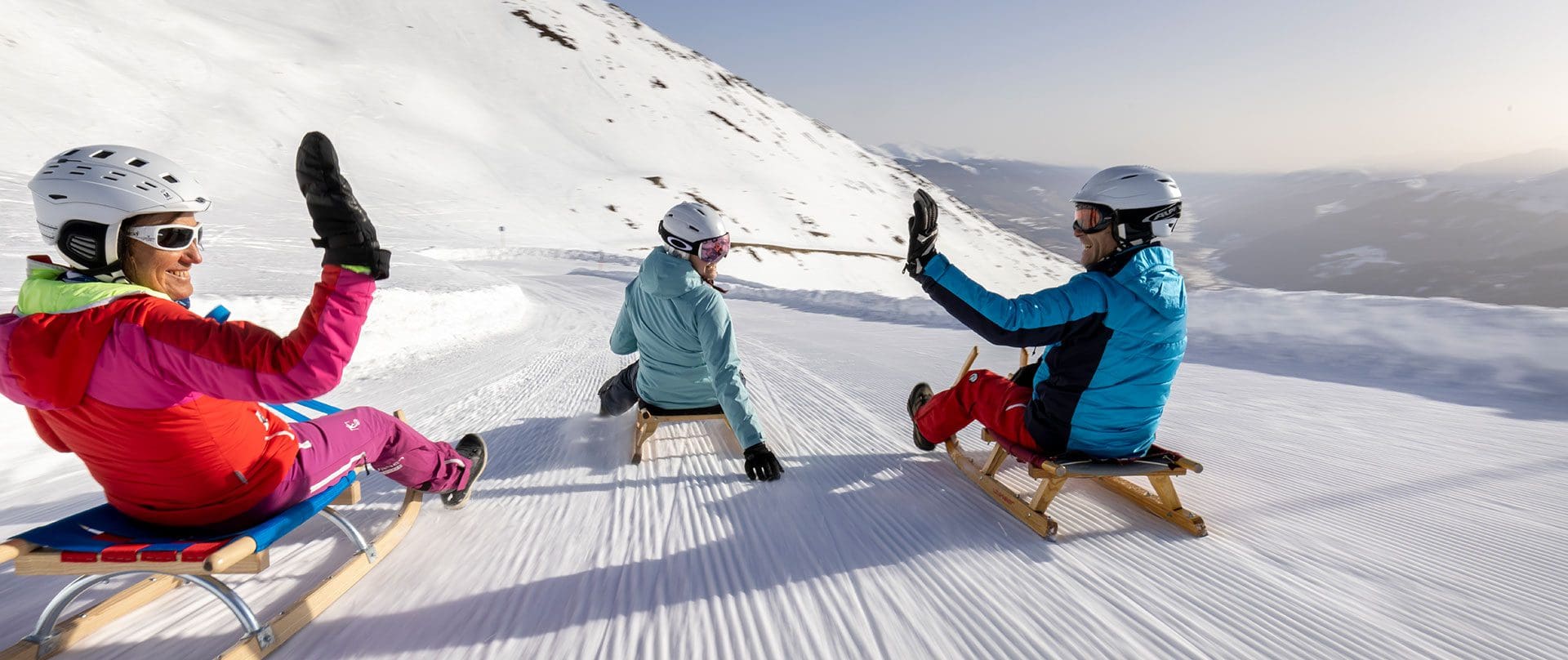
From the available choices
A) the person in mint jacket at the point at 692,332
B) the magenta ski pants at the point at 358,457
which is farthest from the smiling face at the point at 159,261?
the person in mint jacket at the point at 692,332

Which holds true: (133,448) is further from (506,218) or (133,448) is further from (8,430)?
(506,218)

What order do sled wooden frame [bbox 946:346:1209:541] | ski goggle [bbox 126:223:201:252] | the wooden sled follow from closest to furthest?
ski goggle [bbox 126:223:201:252], sled wooden frame [bbox 946:346:1209:541], the wooden sled

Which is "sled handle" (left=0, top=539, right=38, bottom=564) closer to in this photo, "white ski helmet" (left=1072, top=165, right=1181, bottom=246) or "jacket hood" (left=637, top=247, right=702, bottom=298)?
"jacket hood" (left=637, top=247, right=702, bottom=298)

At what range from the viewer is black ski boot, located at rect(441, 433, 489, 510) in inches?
134

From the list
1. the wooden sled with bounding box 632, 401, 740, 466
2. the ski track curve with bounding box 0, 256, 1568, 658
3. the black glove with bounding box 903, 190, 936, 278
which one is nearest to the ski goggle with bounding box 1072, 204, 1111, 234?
the black glove with bounding box 903, 190, 936, 278

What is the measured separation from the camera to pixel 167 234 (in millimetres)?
2070

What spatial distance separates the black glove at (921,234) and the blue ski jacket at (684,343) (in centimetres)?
119

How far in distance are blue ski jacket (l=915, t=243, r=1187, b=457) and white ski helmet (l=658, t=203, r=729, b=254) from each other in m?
1.47

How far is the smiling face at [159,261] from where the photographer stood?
2.04 metres

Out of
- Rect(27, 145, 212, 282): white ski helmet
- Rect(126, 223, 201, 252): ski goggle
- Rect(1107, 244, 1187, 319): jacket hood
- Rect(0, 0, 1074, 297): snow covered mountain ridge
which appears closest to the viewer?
Rect(27, 145, 212, 282): white ski helmet

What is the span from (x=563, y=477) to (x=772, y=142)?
85.2 m

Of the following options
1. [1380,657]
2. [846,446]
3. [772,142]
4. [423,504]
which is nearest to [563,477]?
[423,504]

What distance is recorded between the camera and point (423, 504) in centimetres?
343

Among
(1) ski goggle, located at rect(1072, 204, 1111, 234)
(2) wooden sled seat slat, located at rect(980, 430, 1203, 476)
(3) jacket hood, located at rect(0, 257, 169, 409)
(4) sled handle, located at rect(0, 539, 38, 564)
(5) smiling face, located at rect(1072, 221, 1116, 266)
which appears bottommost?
(4) sled handle, located at rect(0, 539, 38, 564)
